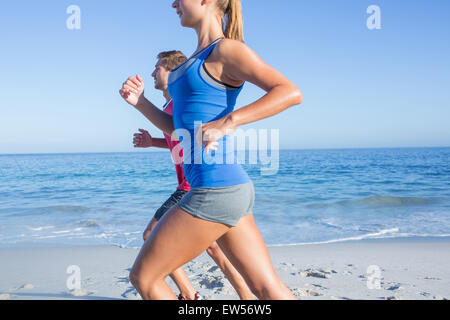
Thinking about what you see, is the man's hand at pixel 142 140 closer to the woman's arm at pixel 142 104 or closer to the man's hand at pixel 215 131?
the woman's arm at pixel 142 104

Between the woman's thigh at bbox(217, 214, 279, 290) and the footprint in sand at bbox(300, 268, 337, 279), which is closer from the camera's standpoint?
the woman's thigh at bbox(217, 214, 279, 290)

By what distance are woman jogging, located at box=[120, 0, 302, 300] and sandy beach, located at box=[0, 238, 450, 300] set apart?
2.21 m

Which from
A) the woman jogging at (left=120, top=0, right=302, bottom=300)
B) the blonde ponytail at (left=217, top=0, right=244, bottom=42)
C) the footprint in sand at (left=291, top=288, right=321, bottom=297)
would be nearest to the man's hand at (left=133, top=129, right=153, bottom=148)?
the woman jogging at (left=120, top=0, right=302, bottom=300)

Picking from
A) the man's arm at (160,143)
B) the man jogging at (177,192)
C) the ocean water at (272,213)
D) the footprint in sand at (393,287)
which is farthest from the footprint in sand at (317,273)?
the man's arm at (160,143)

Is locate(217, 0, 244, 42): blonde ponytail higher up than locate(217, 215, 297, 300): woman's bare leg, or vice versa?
locate(217, 0, 244, 42): blonde ponytail

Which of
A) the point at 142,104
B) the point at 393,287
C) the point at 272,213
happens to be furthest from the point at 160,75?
the point at 272,213

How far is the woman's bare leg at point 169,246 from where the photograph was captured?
5.12 ft

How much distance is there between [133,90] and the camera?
2.05 meters

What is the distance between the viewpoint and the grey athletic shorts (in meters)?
1.55

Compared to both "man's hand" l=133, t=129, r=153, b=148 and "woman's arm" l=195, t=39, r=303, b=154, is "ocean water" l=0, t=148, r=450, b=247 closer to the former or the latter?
"man's hand" l=133, t=129, r=153, b=148

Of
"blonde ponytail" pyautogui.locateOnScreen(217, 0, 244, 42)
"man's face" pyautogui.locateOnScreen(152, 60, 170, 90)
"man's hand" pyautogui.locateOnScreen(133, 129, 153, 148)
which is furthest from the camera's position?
"man's face" pyautogui.locateOnScreen(152, 60, 170, 90)

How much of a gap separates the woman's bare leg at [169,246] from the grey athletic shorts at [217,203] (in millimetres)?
27

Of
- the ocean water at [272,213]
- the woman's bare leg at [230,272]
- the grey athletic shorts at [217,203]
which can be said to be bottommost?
the ocean water at [272,213]
